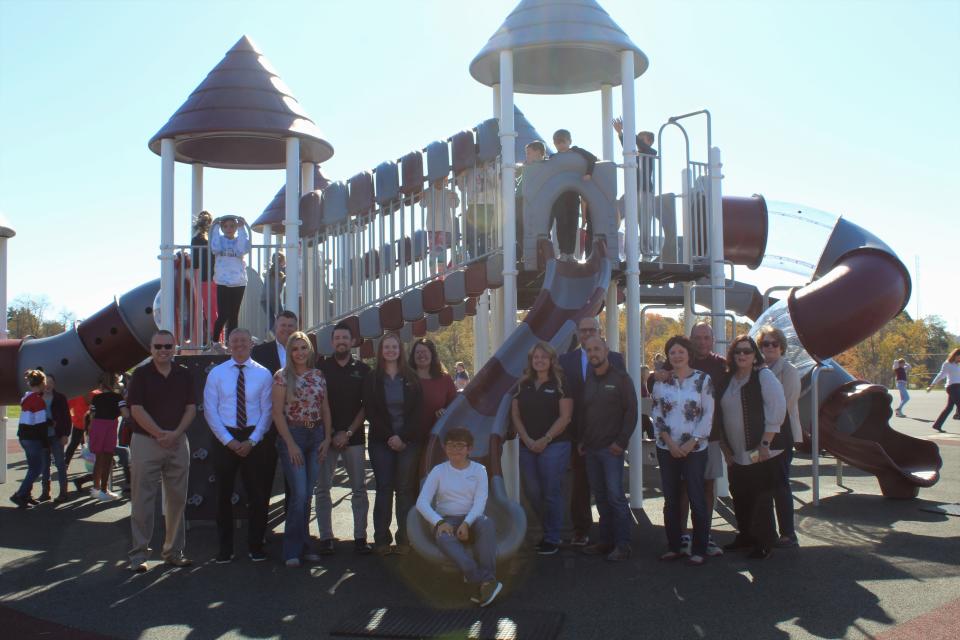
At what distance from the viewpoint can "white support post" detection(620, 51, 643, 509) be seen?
862cm

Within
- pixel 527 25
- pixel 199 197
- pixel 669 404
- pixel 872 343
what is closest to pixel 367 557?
pixel 669 404

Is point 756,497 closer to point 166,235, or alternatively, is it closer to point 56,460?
point 166,235

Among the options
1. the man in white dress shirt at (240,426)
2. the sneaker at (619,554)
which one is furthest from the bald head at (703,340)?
the man in white dress shirt at (240,426)

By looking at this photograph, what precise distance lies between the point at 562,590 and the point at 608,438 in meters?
1.36

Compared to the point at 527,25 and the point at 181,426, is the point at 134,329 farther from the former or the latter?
the point at 527,25

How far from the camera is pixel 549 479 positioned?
6.74 meters

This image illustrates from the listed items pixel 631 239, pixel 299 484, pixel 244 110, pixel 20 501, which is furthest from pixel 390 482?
pixel 20 501

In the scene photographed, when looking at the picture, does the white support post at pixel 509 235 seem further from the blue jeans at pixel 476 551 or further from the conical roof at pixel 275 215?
the conical roof at pixel 275 215

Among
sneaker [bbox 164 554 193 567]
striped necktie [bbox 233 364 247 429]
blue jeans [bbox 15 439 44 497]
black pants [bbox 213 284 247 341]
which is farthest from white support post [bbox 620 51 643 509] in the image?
blue jeans [bbox 15 439 44 497]

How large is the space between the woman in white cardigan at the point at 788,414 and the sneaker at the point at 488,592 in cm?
260

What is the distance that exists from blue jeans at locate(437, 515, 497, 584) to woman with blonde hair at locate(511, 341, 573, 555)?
1083 mm

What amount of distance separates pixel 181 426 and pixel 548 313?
3.47 meters

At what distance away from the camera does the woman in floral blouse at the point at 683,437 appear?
634cm

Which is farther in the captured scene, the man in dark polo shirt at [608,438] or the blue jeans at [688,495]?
the man in dark polo shirt at [608,438]
